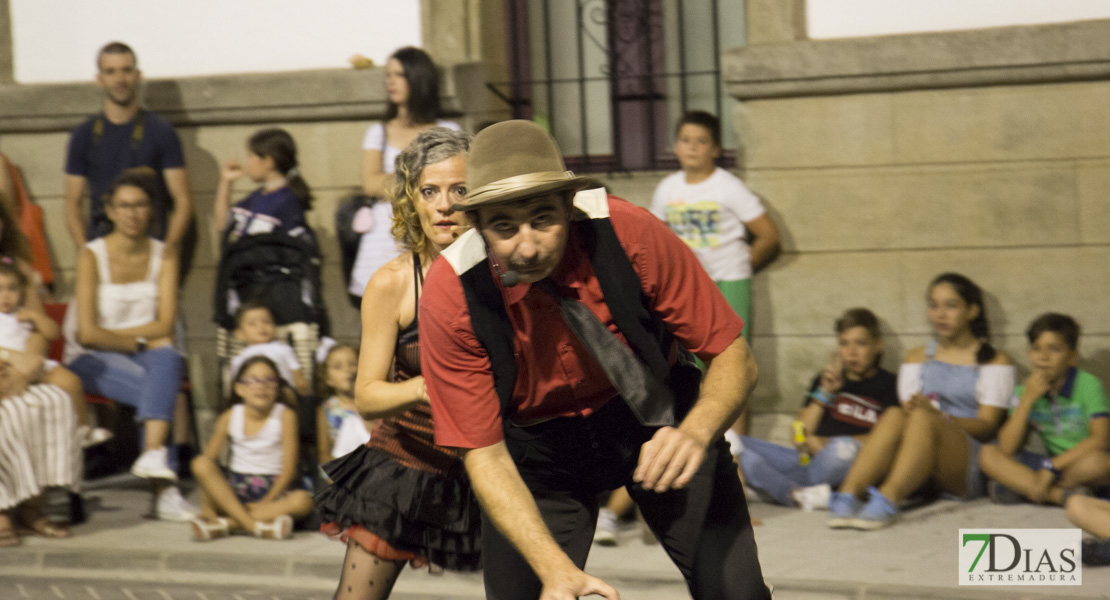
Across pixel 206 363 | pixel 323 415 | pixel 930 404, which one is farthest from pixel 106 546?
pixel 930 404

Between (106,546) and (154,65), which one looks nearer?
(106,546)

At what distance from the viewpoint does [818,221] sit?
768 centimetres

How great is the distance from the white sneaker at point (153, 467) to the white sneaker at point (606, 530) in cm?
247

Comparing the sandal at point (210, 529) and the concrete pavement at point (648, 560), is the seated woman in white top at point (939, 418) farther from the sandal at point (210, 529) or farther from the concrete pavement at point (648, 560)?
the sandal at point (210, 529)

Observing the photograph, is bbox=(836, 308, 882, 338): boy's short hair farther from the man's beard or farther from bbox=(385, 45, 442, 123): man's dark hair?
the man's beard

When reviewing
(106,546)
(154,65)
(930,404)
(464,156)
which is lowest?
(106,546)

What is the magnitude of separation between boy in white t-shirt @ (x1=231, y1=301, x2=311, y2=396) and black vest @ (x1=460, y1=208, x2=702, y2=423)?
421 cm

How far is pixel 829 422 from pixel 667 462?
4.26 meters

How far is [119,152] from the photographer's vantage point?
320 inches

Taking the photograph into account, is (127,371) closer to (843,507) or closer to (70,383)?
(70,383)

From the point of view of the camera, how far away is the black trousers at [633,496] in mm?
3217

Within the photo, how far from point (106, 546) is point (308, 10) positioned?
12.7 ft

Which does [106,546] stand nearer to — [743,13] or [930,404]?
[930,404]

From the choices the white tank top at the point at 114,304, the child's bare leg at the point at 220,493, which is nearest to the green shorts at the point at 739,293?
the child's bare leg at the point at 220,493
